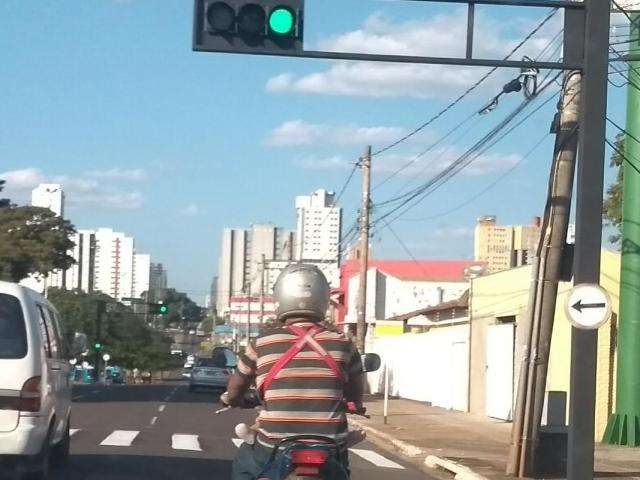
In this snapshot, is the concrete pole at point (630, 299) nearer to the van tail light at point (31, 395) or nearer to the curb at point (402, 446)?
the curb at point (402, 446)

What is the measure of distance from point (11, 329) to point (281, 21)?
4081 mm

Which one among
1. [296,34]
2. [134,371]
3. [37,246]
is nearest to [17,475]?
[296,34]

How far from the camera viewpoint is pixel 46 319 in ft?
41.1

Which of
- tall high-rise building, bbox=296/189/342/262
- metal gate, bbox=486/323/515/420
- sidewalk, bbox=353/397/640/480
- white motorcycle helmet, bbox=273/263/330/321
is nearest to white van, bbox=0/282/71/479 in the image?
white motorcycle helmet, bbox=273/263/330/321

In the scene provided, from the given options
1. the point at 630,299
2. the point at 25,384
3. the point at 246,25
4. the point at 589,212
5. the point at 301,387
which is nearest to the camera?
the point at 301,387

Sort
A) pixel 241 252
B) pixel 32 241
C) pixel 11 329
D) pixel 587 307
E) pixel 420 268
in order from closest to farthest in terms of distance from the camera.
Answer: pixel 11 329, pixel 587 307, pixel 32 241, pixel 420 268, pixel 241 252

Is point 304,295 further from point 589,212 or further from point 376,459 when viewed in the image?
point 376,459

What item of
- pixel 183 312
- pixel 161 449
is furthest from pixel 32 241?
pixel 183 312

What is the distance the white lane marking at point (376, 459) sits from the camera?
1828 centimetres

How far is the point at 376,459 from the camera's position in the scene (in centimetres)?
1934

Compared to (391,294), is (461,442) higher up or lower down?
lower down

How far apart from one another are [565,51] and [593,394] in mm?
3671

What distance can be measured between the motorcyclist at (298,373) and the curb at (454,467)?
9.62m

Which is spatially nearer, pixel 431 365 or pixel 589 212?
pixel 589 212
